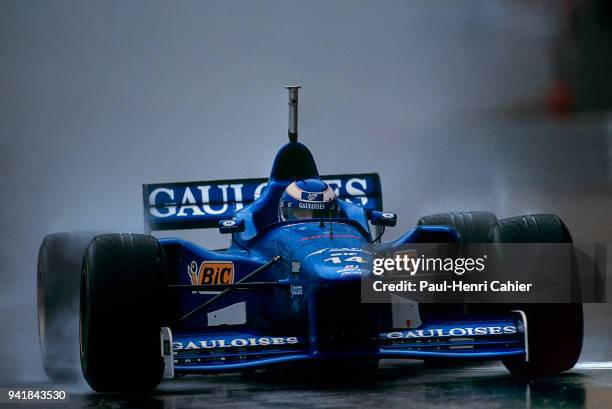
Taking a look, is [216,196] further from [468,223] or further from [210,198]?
[468,223]

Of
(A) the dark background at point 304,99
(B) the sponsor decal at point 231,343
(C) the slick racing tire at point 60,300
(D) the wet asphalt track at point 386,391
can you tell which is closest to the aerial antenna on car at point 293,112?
(C) the slick racing tire at point 60,300

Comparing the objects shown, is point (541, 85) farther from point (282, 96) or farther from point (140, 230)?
point (140, 230)

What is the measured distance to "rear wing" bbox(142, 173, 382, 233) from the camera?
457 inches

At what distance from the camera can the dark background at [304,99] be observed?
53.3ft

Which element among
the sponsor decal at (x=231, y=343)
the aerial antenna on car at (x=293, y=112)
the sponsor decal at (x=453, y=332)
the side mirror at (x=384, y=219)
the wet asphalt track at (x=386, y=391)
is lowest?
the wet asphalt track at (x=386, y=391)

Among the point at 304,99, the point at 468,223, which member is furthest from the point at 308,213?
the point at 304,99

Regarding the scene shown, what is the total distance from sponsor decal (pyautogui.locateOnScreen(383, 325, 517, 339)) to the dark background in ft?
22.6

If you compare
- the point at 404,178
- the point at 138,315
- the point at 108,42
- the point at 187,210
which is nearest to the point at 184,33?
the point at 108,42

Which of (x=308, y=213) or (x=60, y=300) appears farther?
(x=60, y=300)

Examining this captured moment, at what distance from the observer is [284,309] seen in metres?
9.16

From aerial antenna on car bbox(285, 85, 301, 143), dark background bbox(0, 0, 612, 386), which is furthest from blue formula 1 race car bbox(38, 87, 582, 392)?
dark background bbox(0, 0, 612, 386)

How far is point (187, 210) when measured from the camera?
11.6m

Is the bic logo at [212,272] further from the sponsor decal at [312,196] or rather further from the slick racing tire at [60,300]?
the slick racing tire at [60,300]

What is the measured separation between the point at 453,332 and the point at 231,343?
4.63ft
